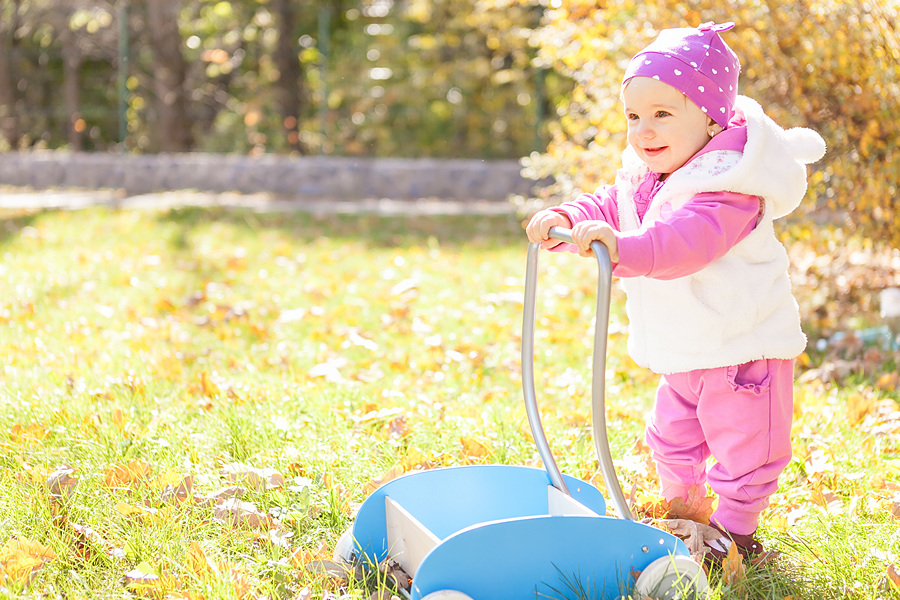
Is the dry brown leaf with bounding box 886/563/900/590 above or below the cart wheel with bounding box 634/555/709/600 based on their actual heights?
below

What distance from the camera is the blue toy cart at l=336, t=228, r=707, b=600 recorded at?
1.81 meters

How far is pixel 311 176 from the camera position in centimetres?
1034

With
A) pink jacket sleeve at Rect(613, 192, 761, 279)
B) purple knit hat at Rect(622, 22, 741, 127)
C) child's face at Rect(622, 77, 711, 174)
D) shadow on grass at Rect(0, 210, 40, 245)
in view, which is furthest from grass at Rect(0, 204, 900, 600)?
shadow on grass at Rect(0, 210, 40, 245)

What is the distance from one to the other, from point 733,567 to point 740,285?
0.66 metres

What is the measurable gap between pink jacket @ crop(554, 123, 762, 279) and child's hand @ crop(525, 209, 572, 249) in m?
0.05

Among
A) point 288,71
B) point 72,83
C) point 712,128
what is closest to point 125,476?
point 712,128

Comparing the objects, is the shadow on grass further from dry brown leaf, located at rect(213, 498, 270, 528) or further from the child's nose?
the child's nose

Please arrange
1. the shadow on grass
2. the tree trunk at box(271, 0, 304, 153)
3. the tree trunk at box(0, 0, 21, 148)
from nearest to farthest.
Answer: the shadow on grass → the tree trunk at box(271, 0, 304, 153) → the tree trunk at box(0, 0, 21, 148)

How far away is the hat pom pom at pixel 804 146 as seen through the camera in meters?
2.14

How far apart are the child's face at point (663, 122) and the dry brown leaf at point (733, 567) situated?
3.06ft

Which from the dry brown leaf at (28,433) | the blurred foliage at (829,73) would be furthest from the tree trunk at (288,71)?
the dry brown leaf at (28,433)

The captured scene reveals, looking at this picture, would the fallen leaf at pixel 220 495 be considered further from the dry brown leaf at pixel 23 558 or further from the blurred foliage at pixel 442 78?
the blurred foliage at pixel 442 78

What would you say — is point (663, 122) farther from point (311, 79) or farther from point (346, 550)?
point (311, 79)

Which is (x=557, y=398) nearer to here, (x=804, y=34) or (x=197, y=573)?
(x=197, y=573)
